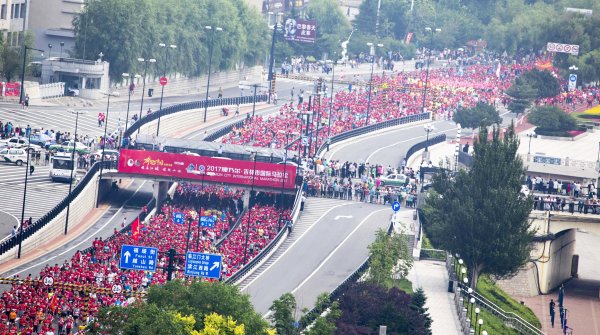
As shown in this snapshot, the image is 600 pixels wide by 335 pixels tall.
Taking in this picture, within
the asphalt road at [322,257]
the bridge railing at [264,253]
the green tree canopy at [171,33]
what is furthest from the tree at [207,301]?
the green tree canopy at [171,33]

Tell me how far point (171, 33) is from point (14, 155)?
1717 inches

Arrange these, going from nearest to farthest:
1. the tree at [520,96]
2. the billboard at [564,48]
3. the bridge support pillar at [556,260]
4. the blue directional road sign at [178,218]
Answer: the blue directional road sign at [178,218] < the bridge support pillar at [556,260] < the tree at [520,96] < the billboard at [564,48]

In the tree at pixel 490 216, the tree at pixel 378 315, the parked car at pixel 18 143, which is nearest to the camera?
the tree at pixel 378 315

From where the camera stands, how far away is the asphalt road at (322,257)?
8844cm

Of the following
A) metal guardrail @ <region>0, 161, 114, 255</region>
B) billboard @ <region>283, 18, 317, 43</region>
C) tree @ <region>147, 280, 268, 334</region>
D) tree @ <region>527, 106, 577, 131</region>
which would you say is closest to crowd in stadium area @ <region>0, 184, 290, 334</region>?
metal guardrail @ <region>0, 161, 114, 255</region>

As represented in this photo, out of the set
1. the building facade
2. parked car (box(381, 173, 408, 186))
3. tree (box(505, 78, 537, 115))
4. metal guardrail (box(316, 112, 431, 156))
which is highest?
the building facade

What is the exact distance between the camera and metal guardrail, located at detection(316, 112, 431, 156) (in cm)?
13062

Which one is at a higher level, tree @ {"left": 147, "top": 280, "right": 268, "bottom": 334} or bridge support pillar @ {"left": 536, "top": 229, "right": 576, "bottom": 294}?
tree @ {"left": 147, "top": 280, "right": 268, "bottom": 334}

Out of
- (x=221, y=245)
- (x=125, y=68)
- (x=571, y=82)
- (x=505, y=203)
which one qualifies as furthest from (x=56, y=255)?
(x=571, y=82)

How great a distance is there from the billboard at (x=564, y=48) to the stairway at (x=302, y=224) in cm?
6155

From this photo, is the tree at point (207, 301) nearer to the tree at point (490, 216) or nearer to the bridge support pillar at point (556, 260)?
the tree at point (490, 216)

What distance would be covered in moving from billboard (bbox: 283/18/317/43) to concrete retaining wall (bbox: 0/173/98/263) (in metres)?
70.4

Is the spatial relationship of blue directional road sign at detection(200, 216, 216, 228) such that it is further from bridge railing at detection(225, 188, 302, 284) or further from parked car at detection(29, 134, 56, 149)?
parked car at detection(29, 134, 56, 149)

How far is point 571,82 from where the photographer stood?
158m
